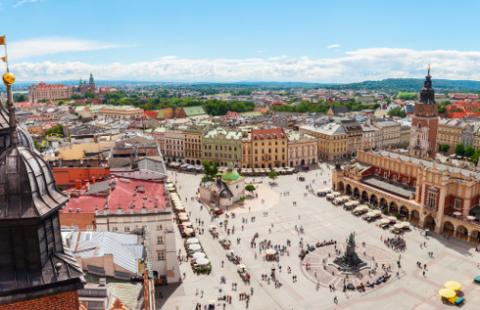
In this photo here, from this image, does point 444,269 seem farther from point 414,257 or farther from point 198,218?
point 198,218

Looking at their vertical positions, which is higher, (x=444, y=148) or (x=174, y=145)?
(x=174, y=145)

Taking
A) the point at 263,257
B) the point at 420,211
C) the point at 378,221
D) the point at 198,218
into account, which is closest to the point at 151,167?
the point at 198,218

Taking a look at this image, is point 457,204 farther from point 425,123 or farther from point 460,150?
point 460,150

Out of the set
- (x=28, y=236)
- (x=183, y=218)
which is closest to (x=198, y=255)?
(x=183, y=218)

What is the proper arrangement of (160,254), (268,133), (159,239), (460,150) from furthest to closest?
(460,150), (268,133), (160,254), (159,239)

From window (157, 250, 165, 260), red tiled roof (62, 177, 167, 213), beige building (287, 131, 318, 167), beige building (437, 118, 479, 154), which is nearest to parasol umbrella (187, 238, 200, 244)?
red tiled roof (62, 177, 167, 213)
